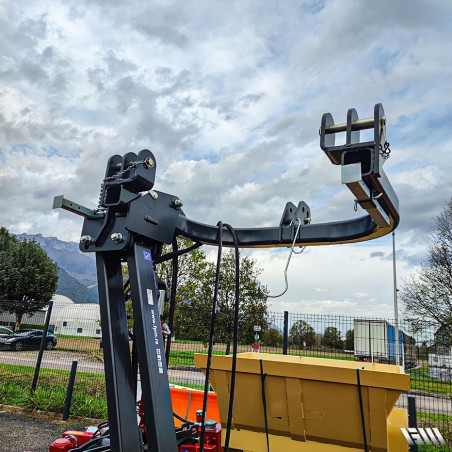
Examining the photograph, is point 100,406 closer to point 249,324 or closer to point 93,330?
point 93,330

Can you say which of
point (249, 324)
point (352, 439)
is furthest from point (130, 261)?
point (249, 324)

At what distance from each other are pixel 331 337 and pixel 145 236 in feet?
22.9

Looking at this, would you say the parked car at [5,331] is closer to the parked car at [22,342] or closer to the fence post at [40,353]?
the parked car at [22,342]

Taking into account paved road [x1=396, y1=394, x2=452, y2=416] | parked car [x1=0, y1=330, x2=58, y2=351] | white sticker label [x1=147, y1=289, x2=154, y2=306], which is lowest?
paved road [x1=396, y1=394, x2=452, y2=416]

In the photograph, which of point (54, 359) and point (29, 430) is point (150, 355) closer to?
point (29, 430)

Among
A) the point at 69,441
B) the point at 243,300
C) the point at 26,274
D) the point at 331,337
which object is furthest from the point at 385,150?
the point at 26,274

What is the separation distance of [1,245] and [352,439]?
43.0 m

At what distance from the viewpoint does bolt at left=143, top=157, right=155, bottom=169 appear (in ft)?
8.48

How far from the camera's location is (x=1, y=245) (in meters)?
40.2

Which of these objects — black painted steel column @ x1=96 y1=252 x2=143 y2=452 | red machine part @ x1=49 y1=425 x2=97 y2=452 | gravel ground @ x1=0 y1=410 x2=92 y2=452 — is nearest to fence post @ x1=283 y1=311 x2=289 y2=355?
A: gravel ground @ x1=0 y1=410 x2=92 y2=452

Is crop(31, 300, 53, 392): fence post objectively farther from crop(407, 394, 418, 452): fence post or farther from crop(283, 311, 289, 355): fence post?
crop(407, 394, 418, 452): fence post

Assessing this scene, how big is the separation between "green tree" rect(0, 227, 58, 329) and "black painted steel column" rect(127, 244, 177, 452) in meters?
35.8

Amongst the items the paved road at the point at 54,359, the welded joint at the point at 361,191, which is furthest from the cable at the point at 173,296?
the paved road at the point at 54,359

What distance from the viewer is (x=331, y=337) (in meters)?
8.63
